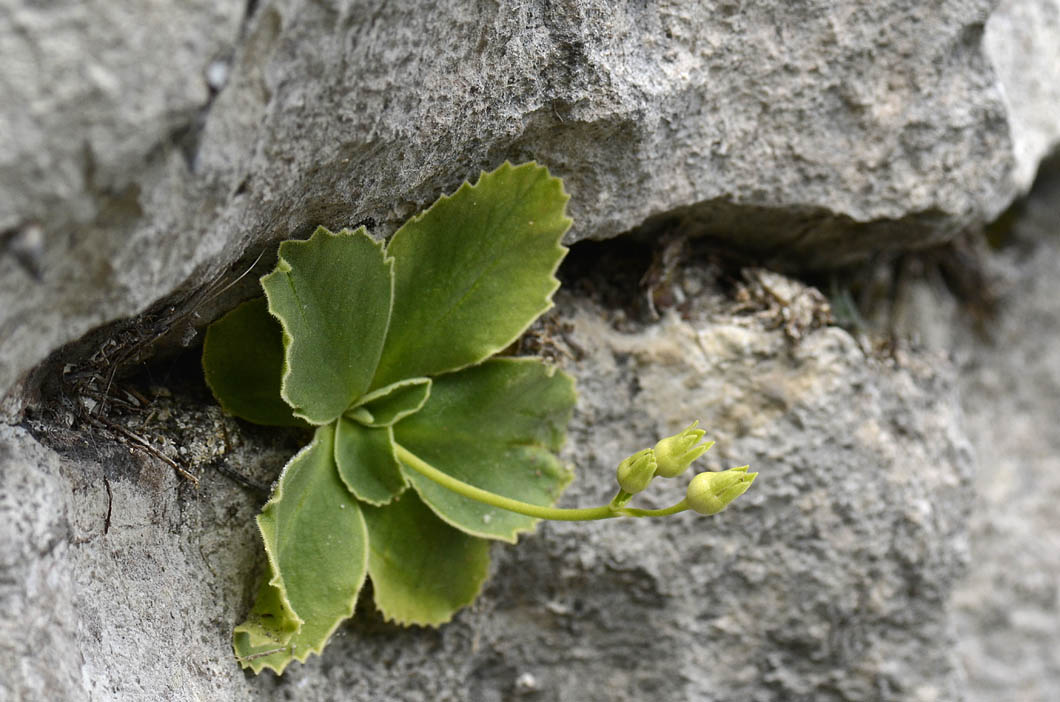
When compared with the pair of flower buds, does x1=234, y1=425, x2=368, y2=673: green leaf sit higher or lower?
lower

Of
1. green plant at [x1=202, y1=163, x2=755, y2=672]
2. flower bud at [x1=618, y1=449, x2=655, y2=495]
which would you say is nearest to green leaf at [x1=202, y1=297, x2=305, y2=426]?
green plant at [x1=202, y1=163, x2=755, y2=672]

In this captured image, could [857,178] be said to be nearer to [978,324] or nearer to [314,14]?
[978,324]

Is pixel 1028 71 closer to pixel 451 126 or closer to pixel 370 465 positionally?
pixel 451 126

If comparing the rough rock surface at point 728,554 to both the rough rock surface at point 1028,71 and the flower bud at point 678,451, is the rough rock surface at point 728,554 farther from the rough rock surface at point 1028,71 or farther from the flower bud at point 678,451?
the rough rock surface at point 1028,71

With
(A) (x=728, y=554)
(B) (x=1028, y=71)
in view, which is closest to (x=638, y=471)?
(A) (x=728, y=554)

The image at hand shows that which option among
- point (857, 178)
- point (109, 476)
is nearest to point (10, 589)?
point (109, 476)

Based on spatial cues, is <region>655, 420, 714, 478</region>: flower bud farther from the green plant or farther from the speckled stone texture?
the speckled stone texture
